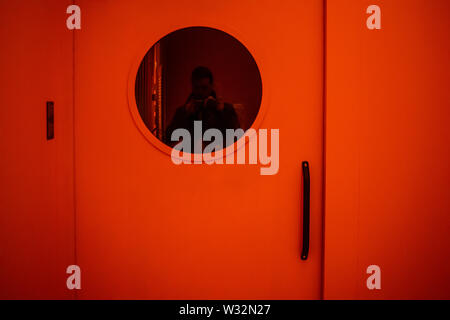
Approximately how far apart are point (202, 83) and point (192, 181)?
47 centimetres

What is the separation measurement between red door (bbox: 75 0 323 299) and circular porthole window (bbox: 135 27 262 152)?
1.8 inches

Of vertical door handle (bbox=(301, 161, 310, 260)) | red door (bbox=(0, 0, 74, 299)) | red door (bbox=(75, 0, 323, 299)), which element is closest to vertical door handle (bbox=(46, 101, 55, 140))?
red door (bbox=(0, 0, 74, 299))

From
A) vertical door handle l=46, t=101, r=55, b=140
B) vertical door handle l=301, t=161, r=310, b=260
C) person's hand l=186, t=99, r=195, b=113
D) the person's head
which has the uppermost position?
the person's head

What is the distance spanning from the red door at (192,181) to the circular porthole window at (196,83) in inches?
1.8

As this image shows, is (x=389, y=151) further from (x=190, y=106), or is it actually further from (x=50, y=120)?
(x=50, y=120)

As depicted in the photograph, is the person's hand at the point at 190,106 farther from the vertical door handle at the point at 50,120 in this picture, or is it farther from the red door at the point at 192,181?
the vertical door handle at the point at 50,120

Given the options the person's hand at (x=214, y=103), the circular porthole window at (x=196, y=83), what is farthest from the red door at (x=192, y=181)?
the person's hand at (x=214, y=103)

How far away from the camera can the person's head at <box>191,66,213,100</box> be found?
4.92ft

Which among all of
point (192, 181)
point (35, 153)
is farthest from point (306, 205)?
point (35, 153)

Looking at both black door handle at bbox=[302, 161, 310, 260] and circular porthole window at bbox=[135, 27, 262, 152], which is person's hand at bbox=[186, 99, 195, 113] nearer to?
circular porthole window at bbox=[135, 27, 262, 152]

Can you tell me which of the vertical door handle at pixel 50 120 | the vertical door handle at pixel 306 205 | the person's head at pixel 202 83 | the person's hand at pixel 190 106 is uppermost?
the person's head at pixel 202 83

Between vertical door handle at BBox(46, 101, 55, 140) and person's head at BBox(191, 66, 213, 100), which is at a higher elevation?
person's head at BBox(191, 66, 213, 100)

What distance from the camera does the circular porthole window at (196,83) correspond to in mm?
1499
